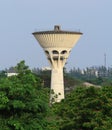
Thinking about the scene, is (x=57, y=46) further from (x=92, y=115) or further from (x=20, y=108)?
(x=20, y=108)

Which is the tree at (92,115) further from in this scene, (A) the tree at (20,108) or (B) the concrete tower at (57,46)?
(B) the concrete tower at (57,46)

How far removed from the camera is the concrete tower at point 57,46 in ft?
147

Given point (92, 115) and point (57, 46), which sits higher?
point (57, 46)

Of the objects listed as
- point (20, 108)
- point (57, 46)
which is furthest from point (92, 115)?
point (57, 46)

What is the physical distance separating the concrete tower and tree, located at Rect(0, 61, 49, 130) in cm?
3128

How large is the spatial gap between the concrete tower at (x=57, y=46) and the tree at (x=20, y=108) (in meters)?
31.3

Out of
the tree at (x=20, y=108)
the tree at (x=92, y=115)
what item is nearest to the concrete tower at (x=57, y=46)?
the tree at (x=92, y=115)

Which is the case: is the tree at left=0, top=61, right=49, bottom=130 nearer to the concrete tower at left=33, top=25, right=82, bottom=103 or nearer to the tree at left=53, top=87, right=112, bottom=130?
the tree at left=53, top=87, right=112, bottom=130

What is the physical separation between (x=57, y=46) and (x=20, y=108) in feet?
108

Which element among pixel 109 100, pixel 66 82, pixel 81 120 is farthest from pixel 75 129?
pixel 66 82

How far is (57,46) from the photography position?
150ft

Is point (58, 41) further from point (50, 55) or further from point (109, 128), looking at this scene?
point (109, 128)

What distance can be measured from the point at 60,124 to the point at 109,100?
214 centimetres

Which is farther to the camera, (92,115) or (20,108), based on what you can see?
(92,115)
